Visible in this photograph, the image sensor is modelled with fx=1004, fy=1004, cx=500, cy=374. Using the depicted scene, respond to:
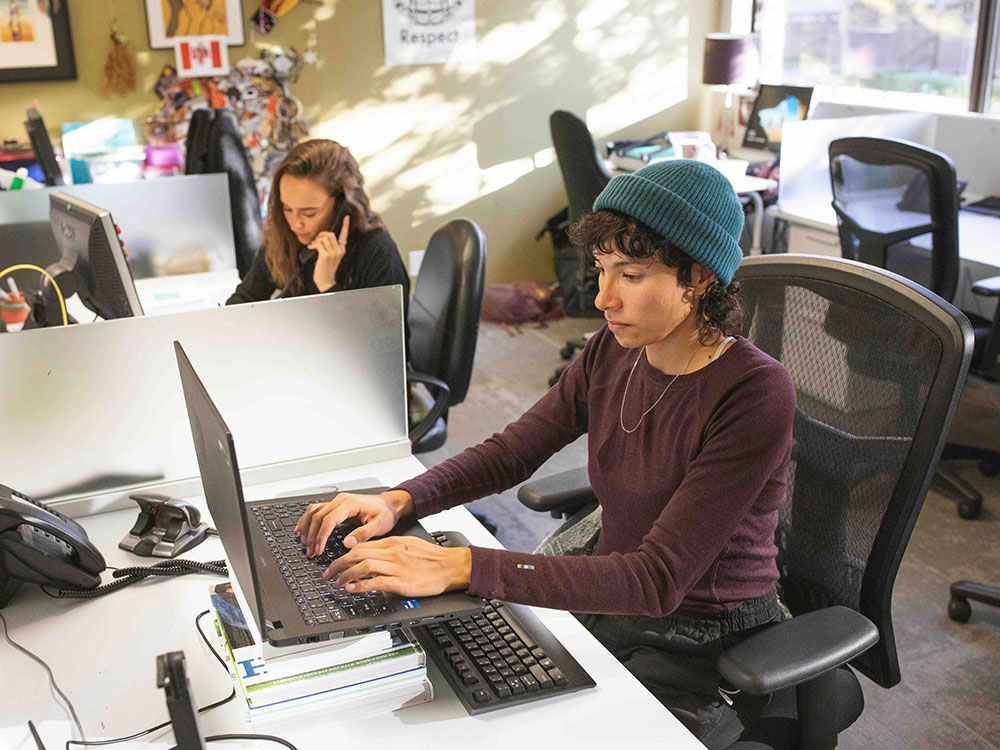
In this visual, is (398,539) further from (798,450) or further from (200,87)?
(200,87)

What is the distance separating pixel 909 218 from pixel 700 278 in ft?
5.96

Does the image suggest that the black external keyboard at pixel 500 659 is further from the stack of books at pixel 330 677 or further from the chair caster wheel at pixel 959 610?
the chair caster wheel at pixel 959 610

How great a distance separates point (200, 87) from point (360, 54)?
736mm

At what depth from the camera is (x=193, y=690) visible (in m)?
1.05

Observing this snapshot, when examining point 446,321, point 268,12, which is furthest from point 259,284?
point 268,12

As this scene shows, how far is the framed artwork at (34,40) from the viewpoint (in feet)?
13.2

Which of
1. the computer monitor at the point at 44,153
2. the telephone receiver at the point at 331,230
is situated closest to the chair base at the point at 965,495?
the telephone receiver at the point at 331,230

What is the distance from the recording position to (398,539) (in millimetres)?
1167

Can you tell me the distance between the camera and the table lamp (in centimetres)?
455

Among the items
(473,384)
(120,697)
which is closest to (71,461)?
(120,697)

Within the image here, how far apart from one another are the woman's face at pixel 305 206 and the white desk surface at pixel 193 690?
4.01ft

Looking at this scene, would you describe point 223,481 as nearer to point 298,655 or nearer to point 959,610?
point 298,655

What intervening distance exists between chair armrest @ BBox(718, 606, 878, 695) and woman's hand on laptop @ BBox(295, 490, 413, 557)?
471mm

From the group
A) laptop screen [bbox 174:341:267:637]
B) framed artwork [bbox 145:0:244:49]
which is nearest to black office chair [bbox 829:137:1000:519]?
laptop screen [bbox 174:341:267:637]
